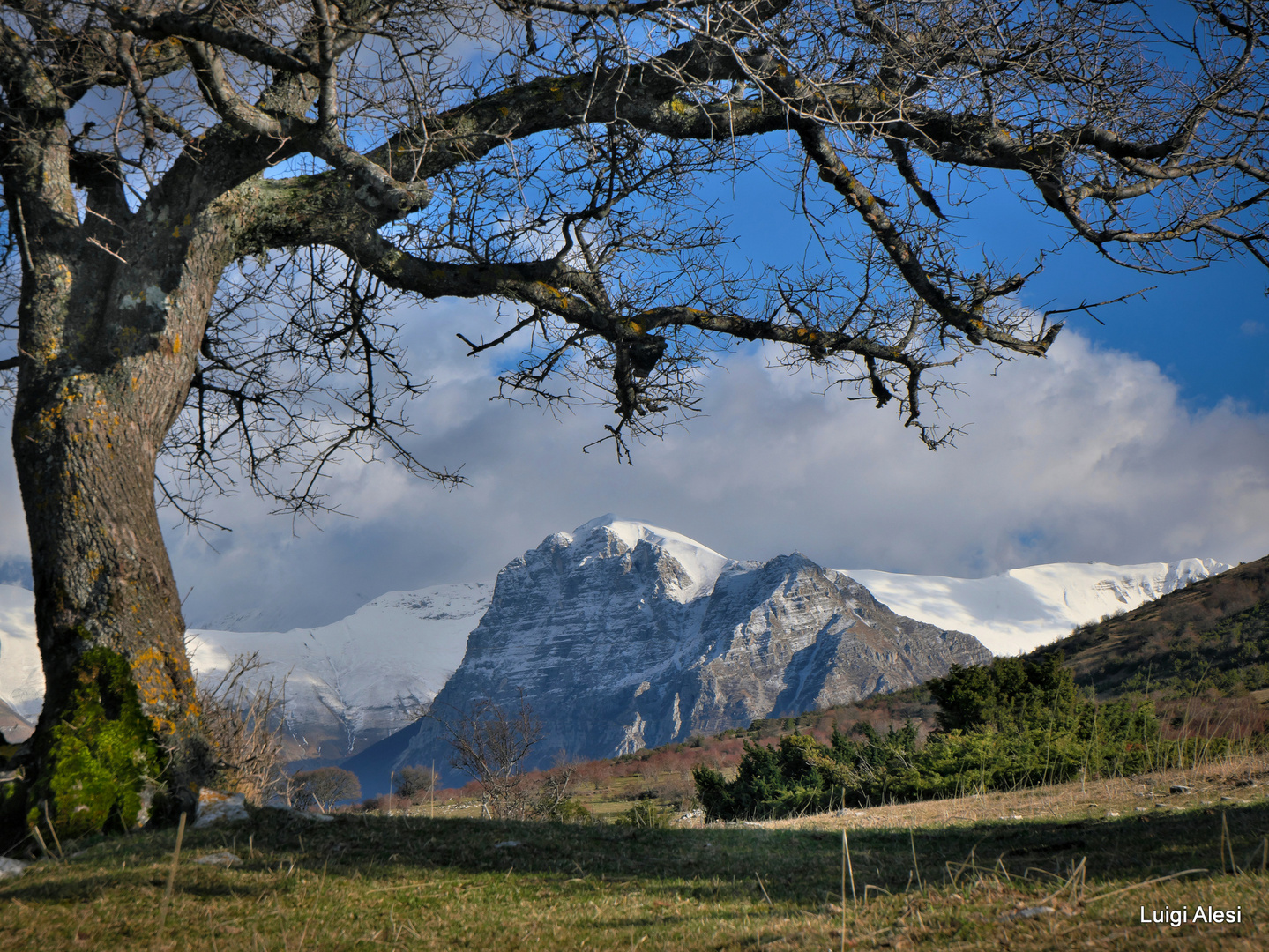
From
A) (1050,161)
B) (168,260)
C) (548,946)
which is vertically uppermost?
(1050,161)

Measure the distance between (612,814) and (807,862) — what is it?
2705cm

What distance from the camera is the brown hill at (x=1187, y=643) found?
21.9 m

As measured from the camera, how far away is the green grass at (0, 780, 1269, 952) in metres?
2.38

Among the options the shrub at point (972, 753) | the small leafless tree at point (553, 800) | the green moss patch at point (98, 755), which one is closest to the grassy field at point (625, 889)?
the green moss patch at point (98, 755)

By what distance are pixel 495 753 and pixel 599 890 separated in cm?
1823

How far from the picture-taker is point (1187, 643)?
27.9m

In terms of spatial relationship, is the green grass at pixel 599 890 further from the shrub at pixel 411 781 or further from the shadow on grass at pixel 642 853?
the shrub at pixel 411 781

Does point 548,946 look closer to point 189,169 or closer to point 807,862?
point 807,862

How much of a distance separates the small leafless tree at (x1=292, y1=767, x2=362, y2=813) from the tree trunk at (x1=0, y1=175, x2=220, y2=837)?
26.4ft

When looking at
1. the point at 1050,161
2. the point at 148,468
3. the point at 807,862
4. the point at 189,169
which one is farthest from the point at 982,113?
the point at 148,468

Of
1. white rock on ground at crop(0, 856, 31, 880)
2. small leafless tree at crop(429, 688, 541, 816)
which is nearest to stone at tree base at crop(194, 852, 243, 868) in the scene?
white rock on ground at crop(0, 856, 31, 880)

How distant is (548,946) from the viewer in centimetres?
246

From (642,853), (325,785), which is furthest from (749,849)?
(325,785)

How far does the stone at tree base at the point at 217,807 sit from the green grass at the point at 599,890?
0.17 metres
